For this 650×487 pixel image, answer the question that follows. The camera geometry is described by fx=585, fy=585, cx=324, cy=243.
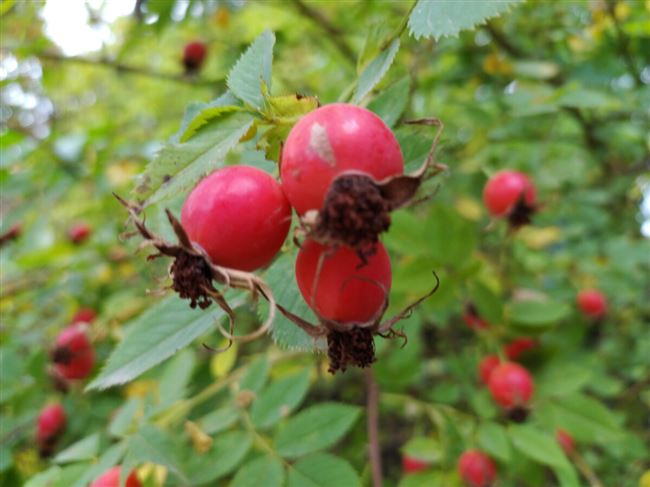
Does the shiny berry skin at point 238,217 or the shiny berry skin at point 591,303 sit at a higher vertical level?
the shiny berry skin at point 238,217

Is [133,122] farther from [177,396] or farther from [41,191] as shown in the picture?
[177,396]

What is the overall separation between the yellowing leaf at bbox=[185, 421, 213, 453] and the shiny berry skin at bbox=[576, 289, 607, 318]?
1.80 metres

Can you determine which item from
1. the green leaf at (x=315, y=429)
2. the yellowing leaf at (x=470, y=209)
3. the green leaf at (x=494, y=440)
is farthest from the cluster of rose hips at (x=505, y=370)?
the green leaf at (x=315, y=429)

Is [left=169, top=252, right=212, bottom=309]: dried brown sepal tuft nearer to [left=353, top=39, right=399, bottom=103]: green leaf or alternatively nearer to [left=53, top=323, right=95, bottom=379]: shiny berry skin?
[left=353, top=39, right=399, bottom=103]: green leaf

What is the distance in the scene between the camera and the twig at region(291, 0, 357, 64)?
2.29 metres

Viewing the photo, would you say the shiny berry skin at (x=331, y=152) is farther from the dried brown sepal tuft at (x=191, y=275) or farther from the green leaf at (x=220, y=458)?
the green leaf at (x=220, y=458)

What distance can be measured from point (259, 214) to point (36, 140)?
2.51 m

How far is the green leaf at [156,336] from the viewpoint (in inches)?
41.4

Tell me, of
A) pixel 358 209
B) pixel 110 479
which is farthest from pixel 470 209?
pixel 358 209

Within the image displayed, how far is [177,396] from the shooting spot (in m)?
1.59

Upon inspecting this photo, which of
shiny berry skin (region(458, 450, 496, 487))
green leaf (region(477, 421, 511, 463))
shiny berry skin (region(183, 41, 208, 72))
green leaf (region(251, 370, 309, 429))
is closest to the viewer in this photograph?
green leaf (region(251, 370, 309, 429))

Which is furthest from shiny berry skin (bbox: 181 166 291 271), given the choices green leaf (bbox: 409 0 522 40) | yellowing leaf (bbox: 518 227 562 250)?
yellowing leaf (bbox: 518 227 562 250)

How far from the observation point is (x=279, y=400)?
1.55 metres

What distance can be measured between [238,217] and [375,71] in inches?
13.2
